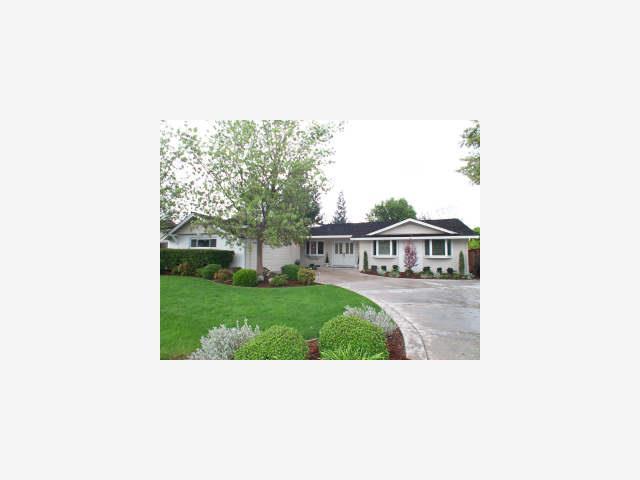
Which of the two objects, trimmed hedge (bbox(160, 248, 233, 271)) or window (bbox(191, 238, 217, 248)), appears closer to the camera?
trimmed hedge (bbox(160, 248, 233, 271))

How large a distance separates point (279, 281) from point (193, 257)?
7.48 feet

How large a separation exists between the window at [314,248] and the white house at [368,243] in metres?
0.20

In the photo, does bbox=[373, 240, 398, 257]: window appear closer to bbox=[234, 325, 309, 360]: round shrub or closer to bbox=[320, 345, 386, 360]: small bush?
bbox=[320, 345, 386, 360]: small bush

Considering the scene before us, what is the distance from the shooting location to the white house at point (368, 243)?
4.60 meters

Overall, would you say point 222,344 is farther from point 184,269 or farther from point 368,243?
point 368,243

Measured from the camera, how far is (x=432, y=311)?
4.36 m

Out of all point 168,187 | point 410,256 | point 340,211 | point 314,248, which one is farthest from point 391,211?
point 314,248

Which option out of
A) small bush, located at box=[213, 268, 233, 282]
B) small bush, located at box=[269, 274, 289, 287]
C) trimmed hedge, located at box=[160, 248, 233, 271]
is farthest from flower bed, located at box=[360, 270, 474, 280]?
trimmed hedge, located at box=[160, 248, 233, 271]

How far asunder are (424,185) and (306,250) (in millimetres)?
4877

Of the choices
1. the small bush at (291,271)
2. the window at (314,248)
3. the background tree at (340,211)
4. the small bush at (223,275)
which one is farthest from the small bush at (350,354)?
the window at (314,248)

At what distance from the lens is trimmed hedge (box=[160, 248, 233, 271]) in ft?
13.0

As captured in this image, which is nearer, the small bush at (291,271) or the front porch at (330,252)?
the small bush at (291,271)

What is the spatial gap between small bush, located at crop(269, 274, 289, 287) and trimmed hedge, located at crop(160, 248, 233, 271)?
1.15m

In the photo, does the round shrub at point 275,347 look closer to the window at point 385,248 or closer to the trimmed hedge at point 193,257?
the trimmed hedge at point 193,257
